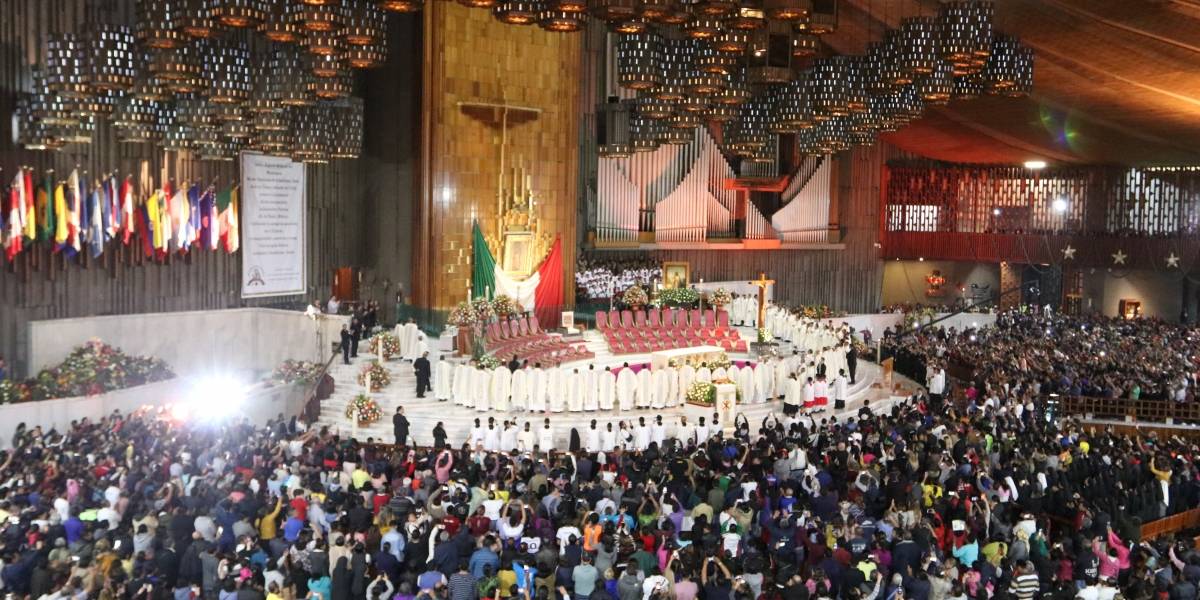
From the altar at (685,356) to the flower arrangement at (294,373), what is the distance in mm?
6522

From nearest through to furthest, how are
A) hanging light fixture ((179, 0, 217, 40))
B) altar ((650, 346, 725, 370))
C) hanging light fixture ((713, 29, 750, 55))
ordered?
hanging light fixture ((179, 0, 217, 40))
hanging light fixture ((713, 29, 750, 55))
altar ((650, 346, 725, 370))

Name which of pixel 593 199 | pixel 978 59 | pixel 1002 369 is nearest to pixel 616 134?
pixel 593 199

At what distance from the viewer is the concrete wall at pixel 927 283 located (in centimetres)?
4331

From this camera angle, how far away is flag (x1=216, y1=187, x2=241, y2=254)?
24344 millimetres

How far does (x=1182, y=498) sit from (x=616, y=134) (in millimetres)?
16790

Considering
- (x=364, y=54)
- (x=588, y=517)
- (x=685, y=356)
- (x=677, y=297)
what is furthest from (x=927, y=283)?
(x=588, y=517)

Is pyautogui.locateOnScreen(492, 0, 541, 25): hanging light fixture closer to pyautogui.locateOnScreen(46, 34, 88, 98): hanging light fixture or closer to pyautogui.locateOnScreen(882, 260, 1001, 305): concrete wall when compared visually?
pyautogui.locateOnScreen(46, 34, 88, 98): hanging light fixture

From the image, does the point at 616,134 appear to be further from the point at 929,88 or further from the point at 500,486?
the point at 500,486

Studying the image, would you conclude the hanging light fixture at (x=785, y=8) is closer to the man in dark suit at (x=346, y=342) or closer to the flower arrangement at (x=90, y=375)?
the man in dark suit at (x=346, y=342)

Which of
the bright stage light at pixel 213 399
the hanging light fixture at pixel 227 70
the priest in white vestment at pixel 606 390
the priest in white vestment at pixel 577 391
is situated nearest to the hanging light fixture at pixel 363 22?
the hanging light fixture at pixel 227 70

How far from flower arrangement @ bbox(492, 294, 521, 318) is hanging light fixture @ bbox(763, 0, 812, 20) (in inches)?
422

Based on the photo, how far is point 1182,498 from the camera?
17109 millimetres

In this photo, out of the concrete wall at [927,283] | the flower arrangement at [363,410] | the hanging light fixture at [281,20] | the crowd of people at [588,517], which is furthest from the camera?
the concrete wall at [927,283]

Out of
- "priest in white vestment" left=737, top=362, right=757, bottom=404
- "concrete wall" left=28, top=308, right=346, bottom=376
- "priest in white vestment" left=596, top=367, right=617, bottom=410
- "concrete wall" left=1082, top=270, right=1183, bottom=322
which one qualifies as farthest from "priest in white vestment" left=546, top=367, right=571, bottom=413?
"concrete wall" left=1082, top=270, right=1183, bottom=322
